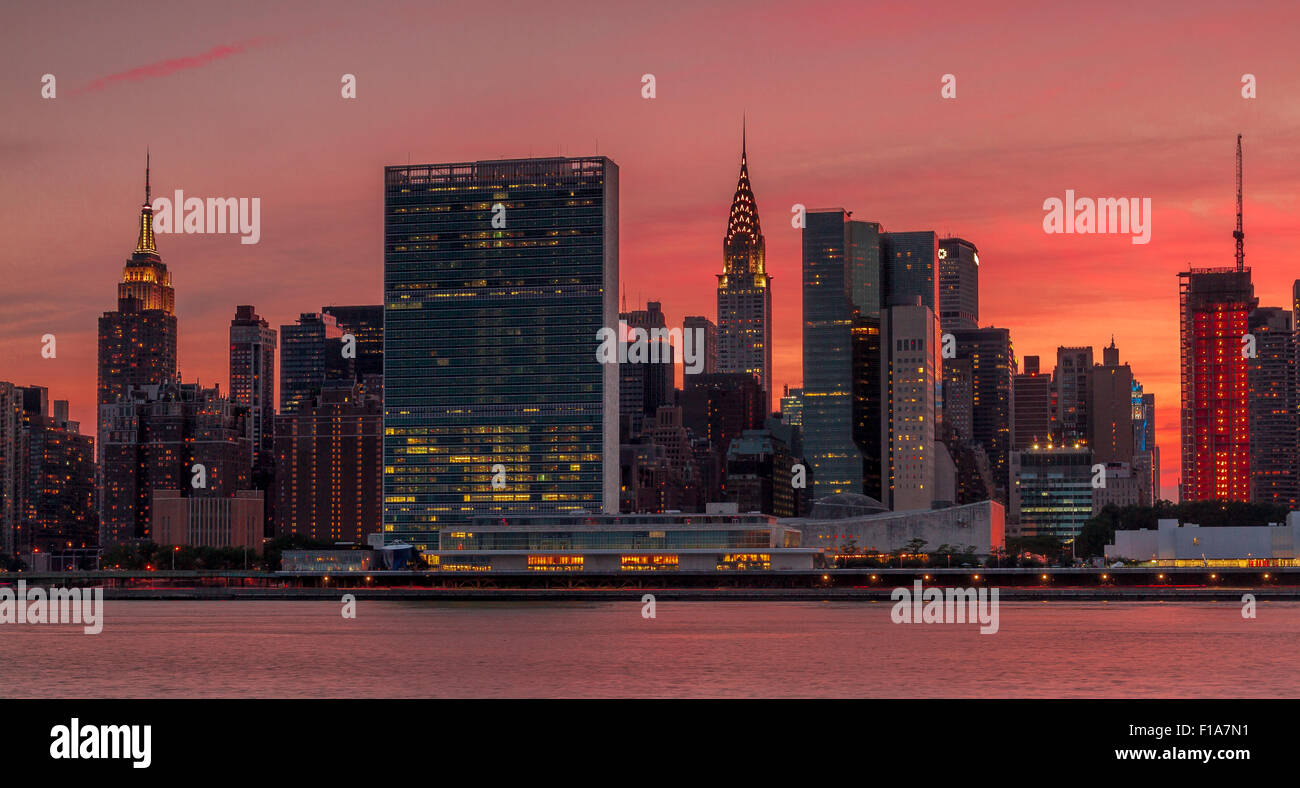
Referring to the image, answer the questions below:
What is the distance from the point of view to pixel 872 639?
105312 millimetres

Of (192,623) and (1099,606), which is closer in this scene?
(192,623)

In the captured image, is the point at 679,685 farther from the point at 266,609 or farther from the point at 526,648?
the point at 266,609

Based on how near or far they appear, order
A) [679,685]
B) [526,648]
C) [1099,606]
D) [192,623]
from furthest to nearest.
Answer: [1099,606]
[192,623]
[526,648]
[679,685]
